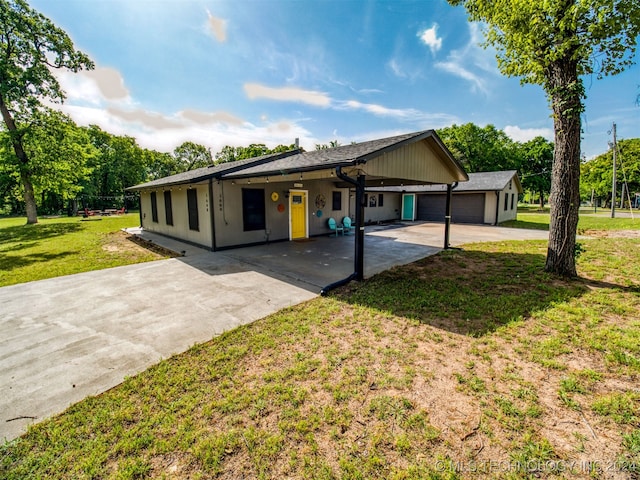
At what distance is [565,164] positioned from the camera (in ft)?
18.1

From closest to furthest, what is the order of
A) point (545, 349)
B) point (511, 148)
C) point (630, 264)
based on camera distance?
1. point (545, 349)
2. point (630, 264)
3. point (511, 148)

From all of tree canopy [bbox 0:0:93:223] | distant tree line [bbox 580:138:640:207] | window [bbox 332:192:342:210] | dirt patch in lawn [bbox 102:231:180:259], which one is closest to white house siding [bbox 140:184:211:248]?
dirt patch in lawn [bbox 102:231:180:259]

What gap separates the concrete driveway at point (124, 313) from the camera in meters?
2.76

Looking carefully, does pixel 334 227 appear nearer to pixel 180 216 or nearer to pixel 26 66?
pixel 180 216

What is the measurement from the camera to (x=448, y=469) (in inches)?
71.4

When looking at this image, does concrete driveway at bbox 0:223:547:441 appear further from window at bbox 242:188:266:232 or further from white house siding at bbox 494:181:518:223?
white house siding at bbox 494:181:518:223

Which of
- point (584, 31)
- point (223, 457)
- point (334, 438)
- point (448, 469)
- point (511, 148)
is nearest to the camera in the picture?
point (448, 469)

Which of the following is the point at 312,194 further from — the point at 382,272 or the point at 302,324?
the point at 302,324

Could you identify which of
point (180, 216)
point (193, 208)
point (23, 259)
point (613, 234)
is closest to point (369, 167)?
point (193, 208)

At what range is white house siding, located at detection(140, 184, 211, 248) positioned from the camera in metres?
9.44

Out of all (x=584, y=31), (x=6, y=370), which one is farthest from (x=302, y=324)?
(x=584, y=31)

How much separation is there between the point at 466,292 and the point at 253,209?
737 cm

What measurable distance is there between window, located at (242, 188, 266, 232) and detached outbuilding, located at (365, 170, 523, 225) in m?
8.55

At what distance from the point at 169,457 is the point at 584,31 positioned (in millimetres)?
8488
